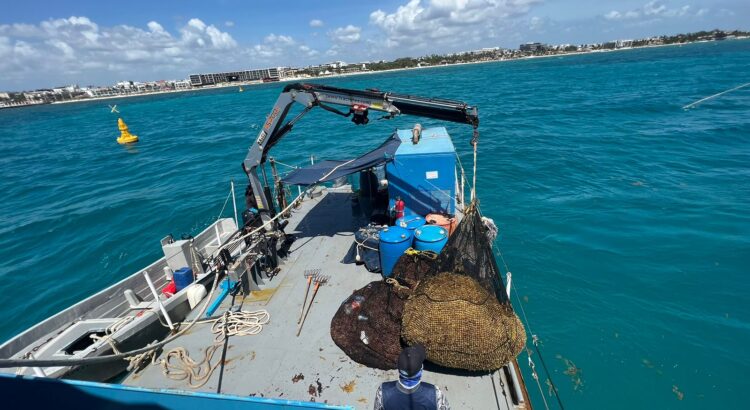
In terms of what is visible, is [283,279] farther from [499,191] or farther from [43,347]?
[499,191]

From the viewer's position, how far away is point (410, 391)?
3412 millimetres

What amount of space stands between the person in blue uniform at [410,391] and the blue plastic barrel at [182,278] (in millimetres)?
7627

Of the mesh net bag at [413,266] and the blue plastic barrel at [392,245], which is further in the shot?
the blue plastic barrel at [392,245]

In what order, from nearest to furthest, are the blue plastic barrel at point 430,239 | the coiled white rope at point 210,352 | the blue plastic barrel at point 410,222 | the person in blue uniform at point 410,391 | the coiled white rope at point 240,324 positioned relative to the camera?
the person in blue uniform at point 410,391, the coiled white rope at point 210,352, the coiled white rope at point 240,324, the blue plastic barrel at point 430,239, the blue plastic barrel at point 410,222

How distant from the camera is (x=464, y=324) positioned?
209 inches

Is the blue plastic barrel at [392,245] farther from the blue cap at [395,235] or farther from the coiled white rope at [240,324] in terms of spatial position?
the coiled white rope at [240,324]

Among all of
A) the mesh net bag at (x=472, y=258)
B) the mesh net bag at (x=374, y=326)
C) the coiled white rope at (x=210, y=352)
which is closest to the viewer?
the mesh net bag at (x=374, y=326)

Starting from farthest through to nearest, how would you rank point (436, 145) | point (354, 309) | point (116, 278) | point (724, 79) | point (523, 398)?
point (724, 79) < point (116, 278) < point (436, 145) < point (354, 309) < point (523, 398)

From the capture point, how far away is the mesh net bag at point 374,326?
581 centimetres

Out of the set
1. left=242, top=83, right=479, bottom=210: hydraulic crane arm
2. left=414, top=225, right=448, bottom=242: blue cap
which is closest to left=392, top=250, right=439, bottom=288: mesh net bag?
left=414, top=225, right=448, bottom=242: blue cap

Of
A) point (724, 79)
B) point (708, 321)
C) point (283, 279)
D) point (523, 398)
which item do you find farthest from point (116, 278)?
point (724, 79)

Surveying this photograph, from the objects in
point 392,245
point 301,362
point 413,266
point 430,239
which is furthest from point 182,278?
point 430,239

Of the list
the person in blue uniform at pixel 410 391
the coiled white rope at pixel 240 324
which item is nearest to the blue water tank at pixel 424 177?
the coiled white rope at pixel 240 324

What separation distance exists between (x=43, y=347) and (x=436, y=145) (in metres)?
10.3
